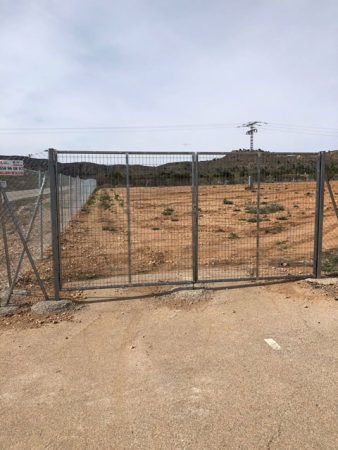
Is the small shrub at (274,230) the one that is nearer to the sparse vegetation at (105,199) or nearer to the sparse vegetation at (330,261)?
the sparse vegetation at (330,261)

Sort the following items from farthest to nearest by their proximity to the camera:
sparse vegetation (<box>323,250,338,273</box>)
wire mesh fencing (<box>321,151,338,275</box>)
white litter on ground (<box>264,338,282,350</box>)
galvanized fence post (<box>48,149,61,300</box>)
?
sparse vegetation (<box>323,250,338,273</box>) → wire mesh fencing (<box>321,151,338,275</box>) → galvanized fence post (<box>48,149,61,300</box>) → white litter on ground (<box>264,338,282,350</box>)

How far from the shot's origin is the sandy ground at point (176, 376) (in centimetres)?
336

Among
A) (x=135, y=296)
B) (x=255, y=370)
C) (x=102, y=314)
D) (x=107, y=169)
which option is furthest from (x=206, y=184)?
(x=255, y=370)

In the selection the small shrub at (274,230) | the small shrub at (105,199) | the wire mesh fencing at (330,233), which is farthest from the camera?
the small shrub at (274,230)

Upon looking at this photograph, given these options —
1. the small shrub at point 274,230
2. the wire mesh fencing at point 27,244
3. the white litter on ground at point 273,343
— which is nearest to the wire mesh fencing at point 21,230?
the wire mesh fencing at point 27,244

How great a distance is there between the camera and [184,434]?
131 inches

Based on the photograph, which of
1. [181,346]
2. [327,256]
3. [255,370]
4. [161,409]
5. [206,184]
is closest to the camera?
[161,409]

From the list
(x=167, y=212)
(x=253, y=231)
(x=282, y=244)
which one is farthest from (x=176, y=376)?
(x=167, y=212)

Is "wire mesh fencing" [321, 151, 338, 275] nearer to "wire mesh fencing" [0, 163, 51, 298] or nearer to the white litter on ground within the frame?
the white litter on ground

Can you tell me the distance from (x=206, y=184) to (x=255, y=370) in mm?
3893

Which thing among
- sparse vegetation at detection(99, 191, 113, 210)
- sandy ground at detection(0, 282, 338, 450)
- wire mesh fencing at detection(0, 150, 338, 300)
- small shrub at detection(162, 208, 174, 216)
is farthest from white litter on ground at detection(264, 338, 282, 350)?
small shrub at detection(162, 208, 174, 216)

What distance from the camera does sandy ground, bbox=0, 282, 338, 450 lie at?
11.0 ft

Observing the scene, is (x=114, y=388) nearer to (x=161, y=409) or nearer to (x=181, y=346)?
(x=161, y=409)

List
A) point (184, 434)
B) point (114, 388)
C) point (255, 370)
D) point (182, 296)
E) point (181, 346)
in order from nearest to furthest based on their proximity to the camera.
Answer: point (184, 434), point (114, 388), point (255, 370), point (181, 346), point (182, 296)
